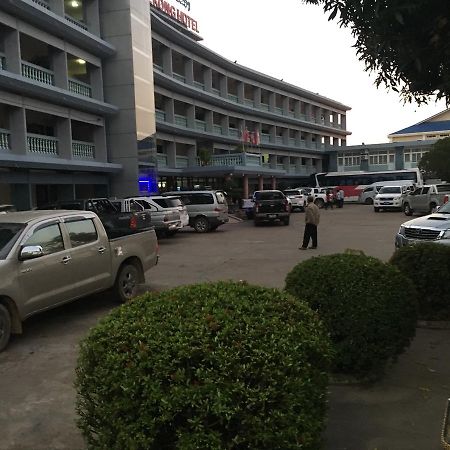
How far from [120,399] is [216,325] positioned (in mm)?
599

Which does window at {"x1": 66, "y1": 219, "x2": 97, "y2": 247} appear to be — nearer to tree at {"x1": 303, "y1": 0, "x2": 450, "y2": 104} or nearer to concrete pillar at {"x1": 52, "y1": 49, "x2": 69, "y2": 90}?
tree at {"x1": 303, "y1": 0, "x2": 450, "y2": 104}

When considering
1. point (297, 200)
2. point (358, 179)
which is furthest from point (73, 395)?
point (358, 179)

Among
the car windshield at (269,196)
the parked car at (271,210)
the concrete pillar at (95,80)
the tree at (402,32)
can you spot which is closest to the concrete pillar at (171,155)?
the car windshield at (269,196)

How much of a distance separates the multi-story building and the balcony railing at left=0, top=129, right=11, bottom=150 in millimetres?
58

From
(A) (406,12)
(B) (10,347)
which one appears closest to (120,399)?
(A) (406,12)

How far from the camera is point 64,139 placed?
2288cm

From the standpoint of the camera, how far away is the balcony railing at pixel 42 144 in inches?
819

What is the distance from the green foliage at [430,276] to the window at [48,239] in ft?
15.2

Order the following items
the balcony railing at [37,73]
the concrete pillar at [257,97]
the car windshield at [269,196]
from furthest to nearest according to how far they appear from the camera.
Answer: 1. the concrete pillar at [257,97]
2. the car windshield at [269,196]
3. the balcony railing at [37,73]

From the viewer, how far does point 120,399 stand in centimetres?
246

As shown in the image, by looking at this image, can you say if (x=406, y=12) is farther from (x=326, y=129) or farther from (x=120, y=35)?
(x=326, y=129)

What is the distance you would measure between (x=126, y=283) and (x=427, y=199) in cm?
2414

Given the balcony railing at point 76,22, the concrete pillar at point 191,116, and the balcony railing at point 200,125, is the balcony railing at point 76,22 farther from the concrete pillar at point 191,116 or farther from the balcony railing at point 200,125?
the balcony railing at point 200,125

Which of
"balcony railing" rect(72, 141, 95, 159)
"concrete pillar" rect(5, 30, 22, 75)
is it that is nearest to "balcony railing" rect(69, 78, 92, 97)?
"balcony railing" rect(72, 141, 95, 159)
